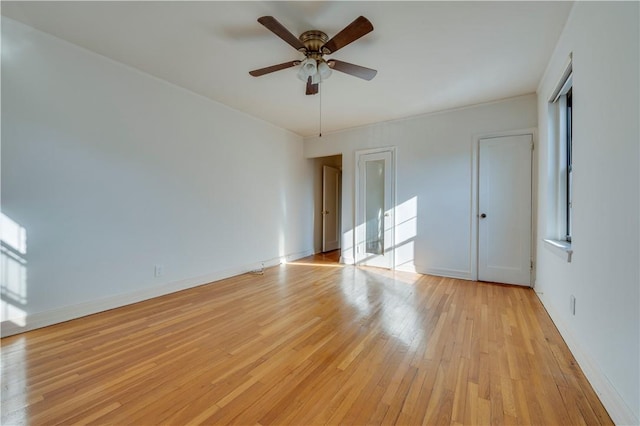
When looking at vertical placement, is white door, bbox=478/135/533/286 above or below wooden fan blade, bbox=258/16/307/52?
below

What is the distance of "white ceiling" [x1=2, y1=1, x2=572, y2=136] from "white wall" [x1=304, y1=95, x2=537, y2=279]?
0.35m

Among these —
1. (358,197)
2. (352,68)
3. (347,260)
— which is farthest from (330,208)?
(352,68)

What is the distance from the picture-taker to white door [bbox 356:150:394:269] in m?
4.70

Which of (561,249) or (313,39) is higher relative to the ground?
(313,39)

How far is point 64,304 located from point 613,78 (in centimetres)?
442

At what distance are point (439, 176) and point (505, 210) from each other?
101cm

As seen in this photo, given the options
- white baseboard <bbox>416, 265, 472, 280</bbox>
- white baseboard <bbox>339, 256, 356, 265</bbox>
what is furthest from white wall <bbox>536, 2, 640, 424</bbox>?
white baseboard <bbox>339, 256, 356, 265</bbox>

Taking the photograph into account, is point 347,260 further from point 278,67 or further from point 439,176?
point 278,67

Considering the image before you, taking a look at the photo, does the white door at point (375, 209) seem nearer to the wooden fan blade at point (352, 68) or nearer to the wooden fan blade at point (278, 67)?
the wooden fan blade at point (352, 68)

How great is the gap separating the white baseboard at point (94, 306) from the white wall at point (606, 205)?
390cm

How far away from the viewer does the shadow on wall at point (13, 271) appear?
2211mm

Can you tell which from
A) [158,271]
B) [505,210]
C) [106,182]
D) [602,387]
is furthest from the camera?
[505,210]

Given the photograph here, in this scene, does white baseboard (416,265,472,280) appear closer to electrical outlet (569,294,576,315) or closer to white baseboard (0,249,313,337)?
electrical outlet (569,294,576,315)

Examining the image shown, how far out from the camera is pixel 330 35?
7.80ft
